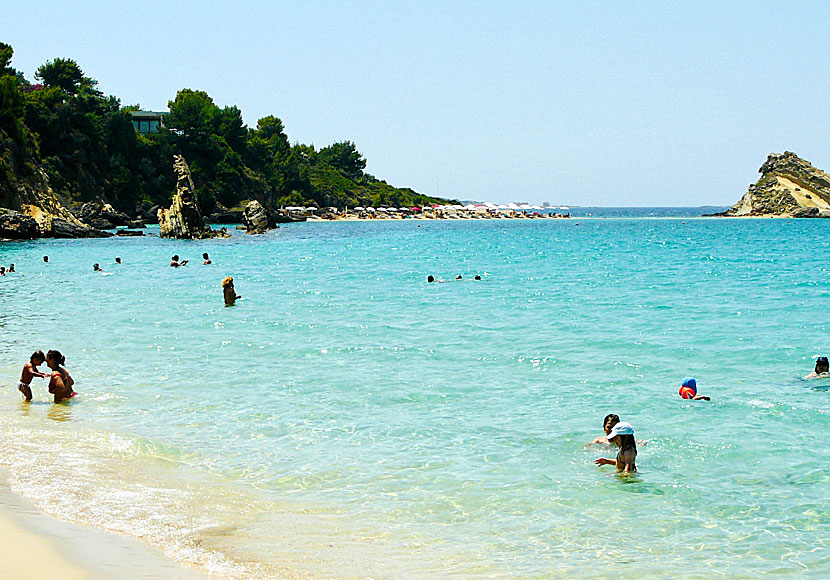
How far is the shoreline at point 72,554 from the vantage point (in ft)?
22.4

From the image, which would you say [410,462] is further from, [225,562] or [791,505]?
[791,505]

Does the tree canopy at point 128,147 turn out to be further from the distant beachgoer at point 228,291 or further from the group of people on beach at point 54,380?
the group of people on beach at point 54,380

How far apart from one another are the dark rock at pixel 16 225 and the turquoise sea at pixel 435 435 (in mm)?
43773

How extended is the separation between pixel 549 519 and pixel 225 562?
3.54 metres

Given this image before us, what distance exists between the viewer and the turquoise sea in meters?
8.00

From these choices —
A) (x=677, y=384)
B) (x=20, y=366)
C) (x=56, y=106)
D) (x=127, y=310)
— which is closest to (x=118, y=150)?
(x=56, y=106)

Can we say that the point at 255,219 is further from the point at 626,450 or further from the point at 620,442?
the point at 626,450

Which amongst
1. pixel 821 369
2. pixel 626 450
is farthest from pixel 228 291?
pixel 626 450

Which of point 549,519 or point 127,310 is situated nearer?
point 549,519

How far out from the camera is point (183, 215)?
73500mm

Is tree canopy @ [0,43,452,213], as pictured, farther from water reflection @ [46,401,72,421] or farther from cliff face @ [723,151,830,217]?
cliff face @ [723,151,830,217]

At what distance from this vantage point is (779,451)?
35.9 feet

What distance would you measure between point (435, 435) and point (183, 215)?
6600 cm

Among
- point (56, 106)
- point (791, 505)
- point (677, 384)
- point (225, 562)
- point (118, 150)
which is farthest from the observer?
point (118, 150)
